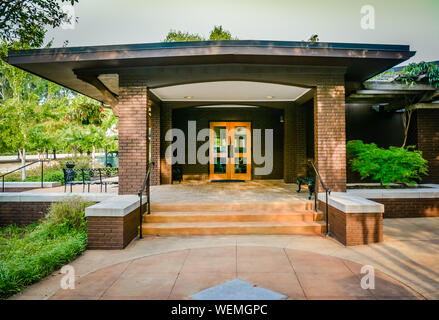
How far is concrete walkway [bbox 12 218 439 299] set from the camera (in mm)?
3438

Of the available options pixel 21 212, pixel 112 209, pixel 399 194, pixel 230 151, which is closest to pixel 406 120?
pixel 399 194

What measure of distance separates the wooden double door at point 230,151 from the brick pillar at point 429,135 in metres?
6.07

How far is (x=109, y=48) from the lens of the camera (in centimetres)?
598

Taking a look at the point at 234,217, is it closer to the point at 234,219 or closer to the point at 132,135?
the point at 234,219

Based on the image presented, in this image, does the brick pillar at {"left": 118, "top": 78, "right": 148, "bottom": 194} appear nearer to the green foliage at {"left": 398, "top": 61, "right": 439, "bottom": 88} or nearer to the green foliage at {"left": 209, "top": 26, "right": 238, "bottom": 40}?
the green foliage at {"left": 398, "top": 61, "right": 439, "bottom": 88}

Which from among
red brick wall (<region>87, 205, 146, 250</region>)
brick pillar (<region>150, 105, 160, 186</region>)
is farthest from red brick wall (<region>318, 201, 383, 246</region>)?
brick pillar (<region>150, 105, 160, 186</region>)

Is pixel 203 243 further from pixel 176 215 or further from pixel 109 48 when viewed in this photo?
pixel 109 48

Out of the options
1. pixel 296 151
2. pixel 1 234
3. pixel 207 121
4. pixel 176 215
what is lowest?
pixel 1 234

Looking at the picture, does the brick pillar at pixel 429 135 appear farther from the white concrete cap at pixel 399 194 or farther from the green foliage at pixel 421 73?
the white concrete cap at pixel 399 194

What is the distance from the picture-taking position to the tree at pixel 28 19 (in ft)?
19.0

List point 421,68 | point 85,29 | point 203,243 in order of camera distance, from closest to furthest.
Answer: point 203,243
point 421,68
point 85,29

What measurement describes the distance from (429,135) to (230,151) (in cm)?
701
